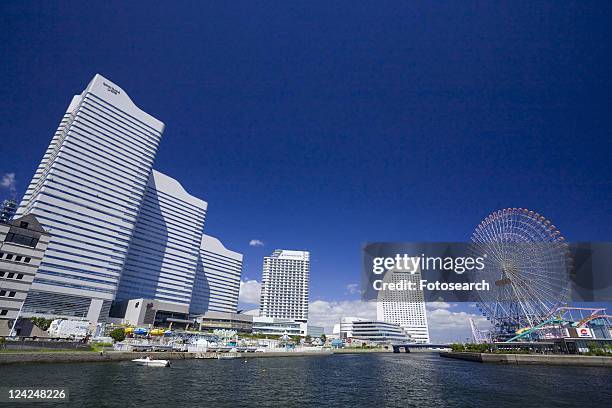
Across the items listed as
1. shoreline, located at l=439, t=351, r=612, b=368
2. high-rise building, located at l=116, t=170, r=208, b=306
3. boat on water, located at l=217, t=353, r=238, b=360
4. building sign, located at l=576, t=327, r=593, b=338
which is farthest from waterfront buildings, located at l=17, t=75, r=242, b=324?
building sign, located at l=576, t=327, r=593, b=338

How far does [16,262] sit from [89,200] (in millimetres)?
79437

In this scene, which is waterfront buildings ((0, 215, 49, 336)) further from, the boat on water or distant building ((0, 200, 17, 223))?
distant building ((0, 200, 17, 223))

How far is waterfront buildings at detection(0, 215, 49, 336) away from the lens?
2950 inches

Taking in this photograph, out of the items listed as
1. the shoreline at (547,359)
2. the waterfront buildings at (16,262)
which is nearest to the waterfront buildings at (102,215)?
the waterfront buildings at (16,262)

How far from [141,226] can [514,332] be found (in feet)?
591

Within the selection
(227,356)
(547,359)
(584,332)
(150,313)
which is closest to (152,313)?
(150,313)

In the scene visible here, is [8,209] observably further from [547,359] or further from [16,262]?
[547,359]

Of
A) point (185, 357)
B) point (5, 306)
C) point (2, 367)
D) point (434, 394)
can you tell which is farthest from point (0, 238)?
point (434, 394)

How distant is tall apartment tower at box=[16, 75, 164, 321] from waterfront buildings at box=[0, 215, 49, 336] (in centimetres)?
5993

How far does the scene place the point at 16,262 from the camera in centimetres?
7731

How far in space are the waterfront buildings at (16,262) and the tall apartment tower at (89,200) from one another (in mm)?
59928

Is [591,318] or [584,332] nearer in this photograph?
[584,332]

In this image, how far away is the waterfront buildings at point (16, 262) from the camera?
74.9m

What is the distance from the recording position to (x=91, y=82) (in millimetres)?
163625
